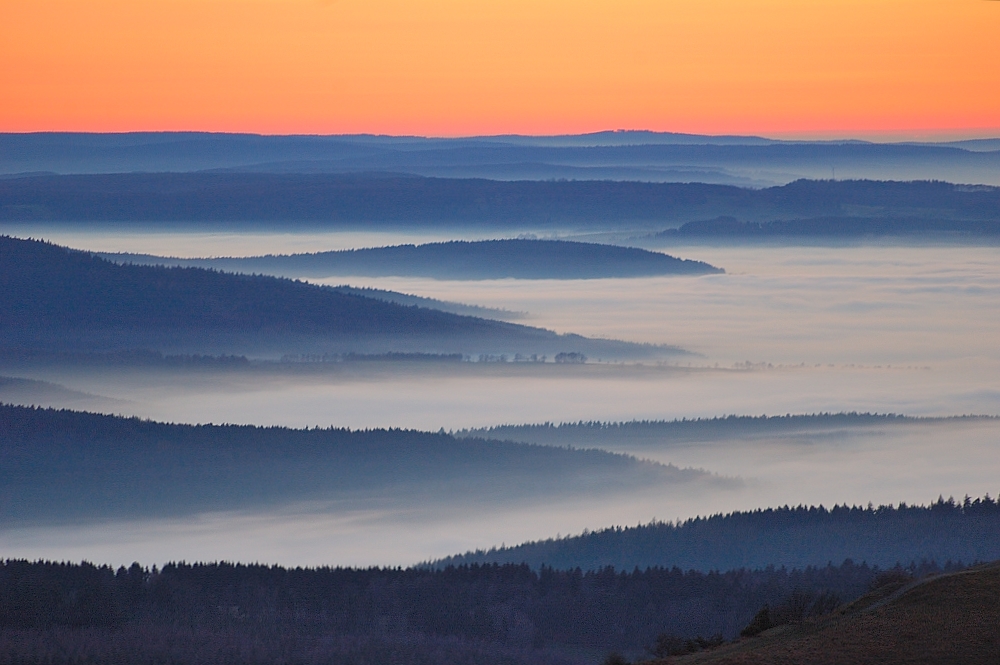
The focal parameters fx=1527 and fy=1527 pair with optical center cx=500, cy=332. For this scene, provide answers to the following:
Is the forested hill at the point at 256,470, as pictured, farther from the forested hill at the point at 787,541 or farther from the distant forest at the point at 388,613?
the distant forest at the point at 388,613

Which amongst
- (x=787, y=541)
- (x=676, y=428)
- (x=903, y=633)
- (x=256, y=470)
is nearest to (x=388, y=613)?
(x=787, y=541)

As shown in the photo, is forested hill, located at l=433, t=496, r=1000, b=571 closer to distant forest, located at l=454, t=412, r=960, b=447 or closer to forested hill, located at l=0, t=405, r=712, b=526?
forested hill, located at l=0, t=405, r=712, b=526

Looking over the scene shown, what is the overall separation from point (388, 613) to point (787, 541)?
28.4m

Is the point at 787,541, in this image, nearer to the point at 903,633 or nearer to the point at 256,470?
the point at 903,633

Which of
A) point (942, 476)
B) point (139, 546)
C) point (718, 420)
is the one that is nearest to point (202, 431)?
point (139, 546)

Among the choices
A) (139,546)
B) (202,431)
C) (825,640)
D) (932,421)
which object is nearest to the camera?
(825,640)

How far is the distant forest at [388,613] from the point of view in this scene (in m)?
51.9

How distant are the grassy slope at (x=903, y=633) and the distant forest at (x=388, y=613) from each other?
2446 cm

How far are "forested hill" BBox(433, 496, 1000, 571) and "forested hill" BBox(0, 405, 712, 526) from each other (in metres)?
30.6

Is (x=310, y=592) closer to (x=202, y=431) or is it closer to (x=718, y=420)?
(x=202, y=431)

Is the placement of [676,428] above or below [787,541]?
above

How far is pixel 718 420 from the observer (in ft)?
585

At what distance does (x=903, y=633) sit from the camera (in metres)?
19.8

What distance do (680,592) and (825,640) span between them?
41.7 meters
